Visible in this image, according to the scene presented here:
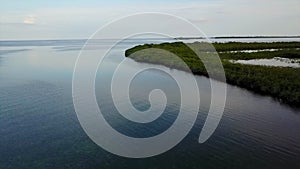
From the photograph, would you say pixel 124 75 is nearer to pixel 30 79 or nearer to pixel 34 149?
pixel 30 79

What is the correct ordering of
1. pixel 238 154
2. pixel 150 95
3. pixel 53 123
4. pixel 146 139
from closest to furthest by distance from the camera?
1. pixel 238 154
2. pixel 146 139
3. pixel 53 123
4. pixel 150 95

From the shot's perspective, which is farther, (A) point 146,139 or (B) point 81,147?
(A) point 146,139

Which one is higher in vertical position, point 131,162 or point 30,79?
point 131,162

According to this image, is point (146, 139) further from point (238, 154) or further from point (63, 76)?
point (63, 76)

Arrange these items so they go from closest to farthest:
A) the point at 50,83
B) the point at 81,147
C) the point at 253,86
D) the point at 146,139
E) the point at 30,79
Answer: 1. the point at 81,147
2. the point at 146,139
3. the point at 253,86
4. the point at 50,83
5. the point at 30,79

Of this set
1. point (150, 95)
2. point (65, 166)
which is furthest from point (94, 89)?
point (65, 166)

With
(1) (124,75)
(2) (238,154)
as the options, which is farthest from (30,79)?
(2) (238,154)

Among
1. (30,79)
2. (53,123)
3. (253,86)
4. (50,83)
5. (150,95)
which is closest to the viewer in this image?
(53,123)

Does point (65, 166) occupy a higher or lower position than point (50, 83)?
higher

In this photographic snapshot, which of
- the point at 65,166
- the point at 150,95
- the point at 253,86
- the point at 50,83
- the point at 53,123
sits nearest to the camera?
the point at 65,166
